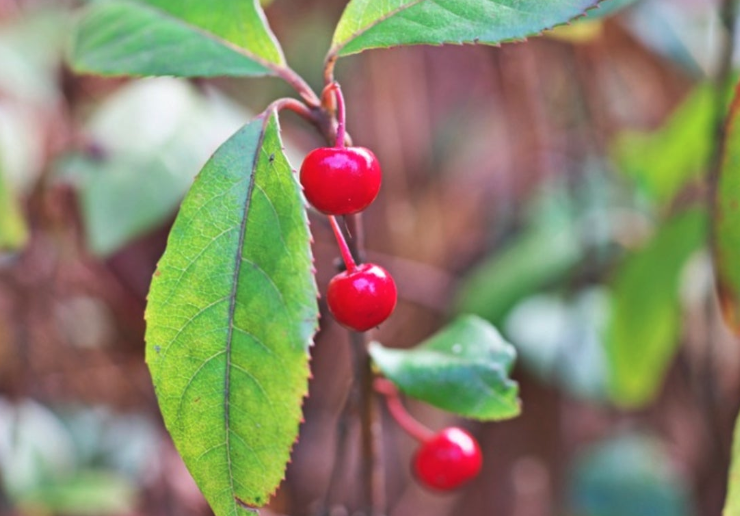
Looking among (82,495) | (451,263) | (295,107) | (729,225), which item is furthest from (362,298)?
(451,263)

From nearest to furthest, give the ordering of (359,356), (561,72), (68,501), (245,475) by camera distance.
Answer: (245,475) < (359,356) < (68,501) < (561,72)

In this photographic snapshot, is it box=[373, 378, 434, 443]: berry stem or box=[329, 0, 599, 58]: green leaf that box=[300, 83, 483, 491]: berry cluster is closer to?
box=[329, 0, 599, 58]: green leaf

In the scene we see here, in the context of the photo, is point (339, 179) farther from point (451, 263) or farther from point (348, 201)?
point (451, 263)

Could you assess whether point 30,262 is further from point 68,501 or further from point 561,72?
point 561,72

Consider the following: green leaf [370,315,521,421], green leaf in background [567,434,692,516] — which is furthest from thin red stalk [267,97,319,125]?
green leaf in background [567,434,692,516]

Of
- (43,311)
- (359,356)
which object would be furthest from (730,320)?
(43,311)

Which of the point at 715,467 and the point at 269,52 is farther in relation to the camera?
the point at 715,467
